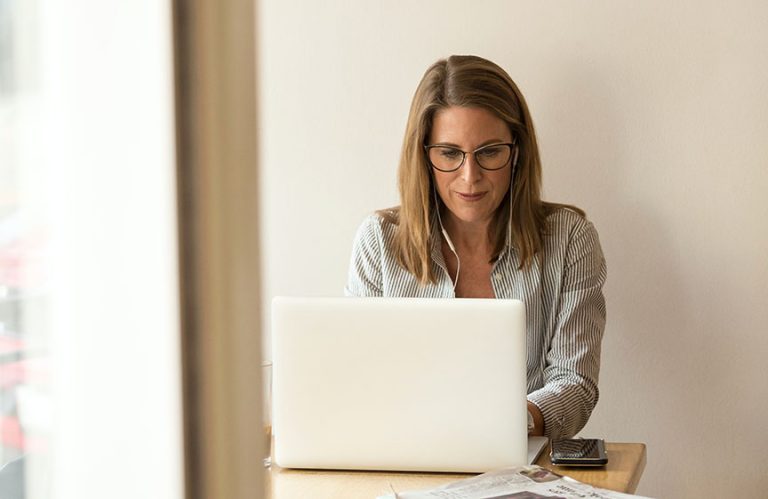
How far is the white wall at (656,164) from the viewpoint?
7.25 ft

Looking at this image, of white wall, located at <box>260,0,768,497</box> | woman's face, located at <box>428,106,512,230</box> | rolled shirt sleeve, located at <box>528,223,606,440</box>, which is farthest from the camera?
white wall, located at <box>260,0,768,497</box>

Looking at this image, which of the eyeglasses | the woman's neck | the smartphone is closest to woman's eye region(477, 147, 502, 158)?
the eyeglasses

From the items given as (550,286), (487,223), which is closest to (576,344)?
(550,286)

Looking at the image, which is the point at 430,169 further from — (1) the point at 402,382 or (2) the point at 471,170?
(1) the point at 402,382

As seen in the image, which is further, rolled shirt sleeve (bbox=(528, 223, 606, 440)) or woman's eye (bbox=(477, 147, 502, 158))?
woman's eye (bbox=(477, 147, 502, 158))

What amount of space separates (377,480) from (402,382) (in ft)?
0.52

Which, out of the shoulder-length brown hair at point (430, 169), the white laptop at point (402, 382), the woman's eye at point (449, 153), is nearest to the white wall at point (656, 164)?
the shoulder-length brown hair at point (430, 169)

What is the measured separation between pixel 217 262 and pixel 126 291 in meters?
0.03

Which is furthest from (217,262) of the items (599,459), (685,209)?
(685,209)

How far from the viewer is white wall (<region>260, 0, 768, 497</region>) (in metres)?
2.21

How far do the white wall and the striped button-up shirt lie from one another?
0.66 feet

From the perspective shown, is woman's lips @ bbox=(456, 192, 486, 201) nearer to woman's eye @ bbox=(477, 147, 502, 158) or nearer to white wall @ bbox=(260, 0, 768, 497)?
woman's eye @ bbox=(477, 147, 502, 158)

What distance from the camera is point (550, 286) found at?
212cm

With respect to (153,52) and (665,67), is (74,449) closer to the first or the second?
(153,52)
